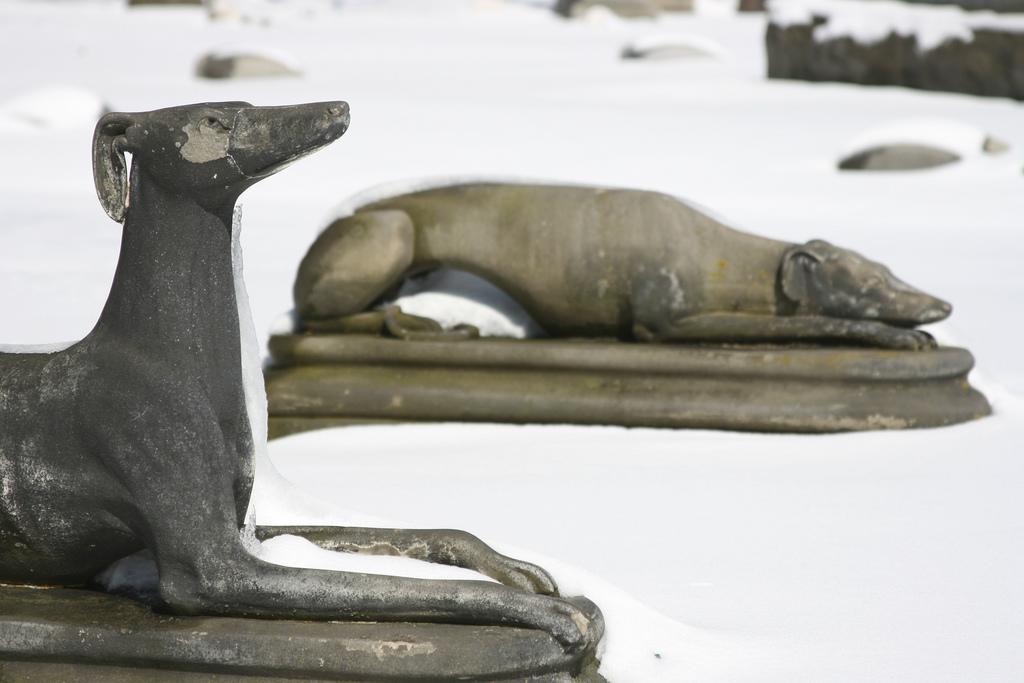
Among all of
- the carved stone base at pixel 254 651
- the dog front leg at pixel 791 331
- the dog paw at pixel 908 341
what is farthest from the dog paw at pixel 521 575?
the dog paw at pixel 908 341

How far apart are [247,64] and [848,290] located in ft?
34.5

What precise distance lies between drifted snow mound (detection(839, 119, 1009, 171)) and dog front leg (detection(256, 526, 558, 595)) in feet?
23.7

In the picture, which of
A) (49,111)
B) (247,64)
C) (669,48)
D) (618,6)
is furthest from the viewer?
(618,6)

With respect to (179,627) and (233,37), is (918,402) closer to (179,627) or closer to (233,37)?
(179,627)

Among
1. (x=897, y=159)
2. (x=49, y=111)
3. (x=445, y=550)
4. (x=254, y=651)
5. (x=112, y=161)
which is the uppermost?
(x=49, y=111)

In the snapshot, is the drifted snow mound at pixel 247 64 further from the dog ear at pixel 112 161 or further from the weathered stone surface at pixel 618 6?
the dog ear at pixel 112 161

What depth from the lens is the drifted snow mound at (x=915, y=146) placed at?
881 centimetres

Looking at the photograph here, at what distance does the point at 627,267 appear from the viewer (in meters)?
4.33

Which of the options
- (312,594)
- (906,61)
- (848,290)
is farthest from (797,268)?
(906,61)

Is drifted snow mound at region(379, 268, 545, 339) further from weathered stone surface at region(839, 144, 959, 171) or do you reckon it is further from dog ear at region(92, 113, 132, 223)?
weathered stone surface at region(839, 144, 959, 171)

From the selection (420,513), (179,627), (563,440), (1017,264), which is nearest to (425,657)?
(179,627)

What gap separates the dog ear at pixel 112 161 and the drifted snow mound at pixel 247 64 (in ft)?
38.7

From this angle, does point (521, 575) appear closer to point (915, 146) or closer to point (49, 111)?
point (915, 146)

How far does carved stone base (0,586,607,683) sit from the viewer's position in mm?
2080
